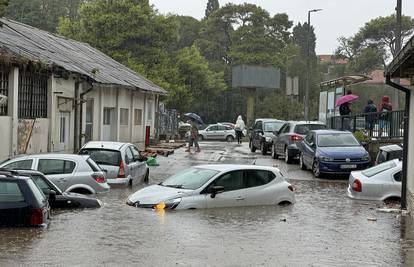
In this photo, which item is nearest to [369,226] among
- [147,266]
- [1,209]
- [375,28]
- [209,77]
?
[147,266]

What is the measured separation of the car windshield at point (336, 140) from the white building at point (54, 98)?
9146mm

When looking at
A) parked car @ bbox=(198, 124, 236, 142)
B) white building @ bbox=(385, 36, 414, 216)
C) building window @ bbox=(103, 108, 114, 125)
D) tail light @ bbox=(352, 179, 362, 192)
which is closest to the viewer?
white building @ bbox=(385, 36, 414, 216)

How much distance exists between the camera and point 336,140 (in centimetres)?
2511

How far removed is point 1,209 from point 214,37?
65.2m

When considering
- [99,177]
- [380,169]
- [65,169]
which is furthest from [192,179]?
[380,169]

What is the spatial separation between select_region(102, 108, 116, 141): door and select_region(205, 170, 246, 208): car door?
16.3m

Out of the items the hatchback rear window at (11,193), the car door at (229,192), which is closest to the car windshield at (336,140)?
the car door at (229,192)

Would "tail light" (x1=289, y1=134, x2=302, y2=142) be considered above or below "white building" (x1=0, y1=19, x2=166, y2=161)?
below

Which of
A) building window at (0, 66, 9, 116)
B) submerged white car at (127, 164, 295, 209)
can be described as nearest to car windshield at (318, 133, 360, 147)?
submerged white car at (127, 164, 295, 209)

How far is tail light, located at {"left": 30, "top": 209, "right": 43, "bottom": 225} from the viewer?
36.4 ft

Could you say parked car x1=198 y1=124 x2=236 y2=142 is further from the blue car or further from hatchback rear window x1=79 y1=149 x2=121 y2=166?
hatchback rear window x1=79 y1=149 x2=121 y2=166

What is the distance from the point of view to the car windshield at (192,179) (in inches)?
618

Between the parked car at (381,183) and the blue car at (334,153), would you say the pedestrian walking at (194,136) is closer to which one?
the blue car at (334,153)

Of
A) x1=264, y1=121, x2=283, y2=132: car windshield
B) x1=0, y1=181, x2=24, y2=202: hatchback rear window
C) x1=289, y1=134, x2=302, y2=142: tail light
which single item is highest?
x1=264, y1=121, x2=283, y2=132: car windshield
